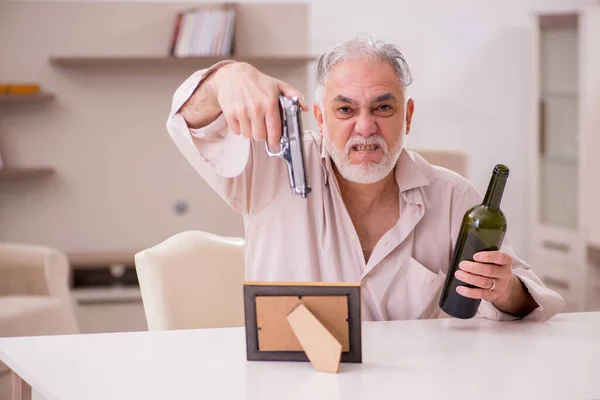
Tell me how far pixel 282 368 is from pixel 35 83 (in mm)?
3754

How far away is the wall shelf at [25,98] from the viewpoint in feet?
15.1

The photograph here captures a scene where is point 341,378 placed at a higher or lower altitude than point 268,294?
lower

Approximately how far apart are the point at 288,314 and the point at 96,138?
11.8 ft

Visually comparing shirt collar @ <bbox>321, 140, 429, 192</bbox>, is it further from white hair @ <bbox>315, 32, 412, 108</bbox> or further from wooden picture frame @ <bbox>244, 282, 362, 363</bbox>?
wooden picture frame @ <bbox>244, 282, 362, 363</bbox>

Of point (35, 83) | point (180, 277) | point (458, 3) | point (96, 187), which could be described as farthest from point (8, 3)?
point (180, 277)

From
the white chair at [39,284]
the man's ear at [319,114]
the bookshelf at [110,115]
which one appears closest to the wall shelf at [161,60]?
the bookshelf at [110,115]

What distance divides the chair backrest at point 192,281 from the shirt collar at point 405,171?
341mm

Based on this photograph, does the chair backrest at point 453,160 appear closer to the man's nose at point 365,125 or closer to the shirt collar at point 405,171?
the shirt collar at point 405,171

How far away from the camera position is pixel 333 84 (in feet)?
6.59

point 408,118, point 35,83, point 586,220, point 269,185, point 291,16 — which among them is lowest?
point 586,220

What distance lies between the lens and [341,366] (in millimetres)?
1478

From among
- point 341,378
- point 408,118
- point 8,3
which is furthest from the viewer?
point 8,3

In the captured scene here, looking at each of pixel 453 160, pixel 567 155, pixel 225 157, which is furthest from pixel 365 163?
pixel 567 155

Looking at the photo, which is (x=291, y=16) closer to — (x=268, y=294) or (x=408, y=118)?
(x=408, y=118)
